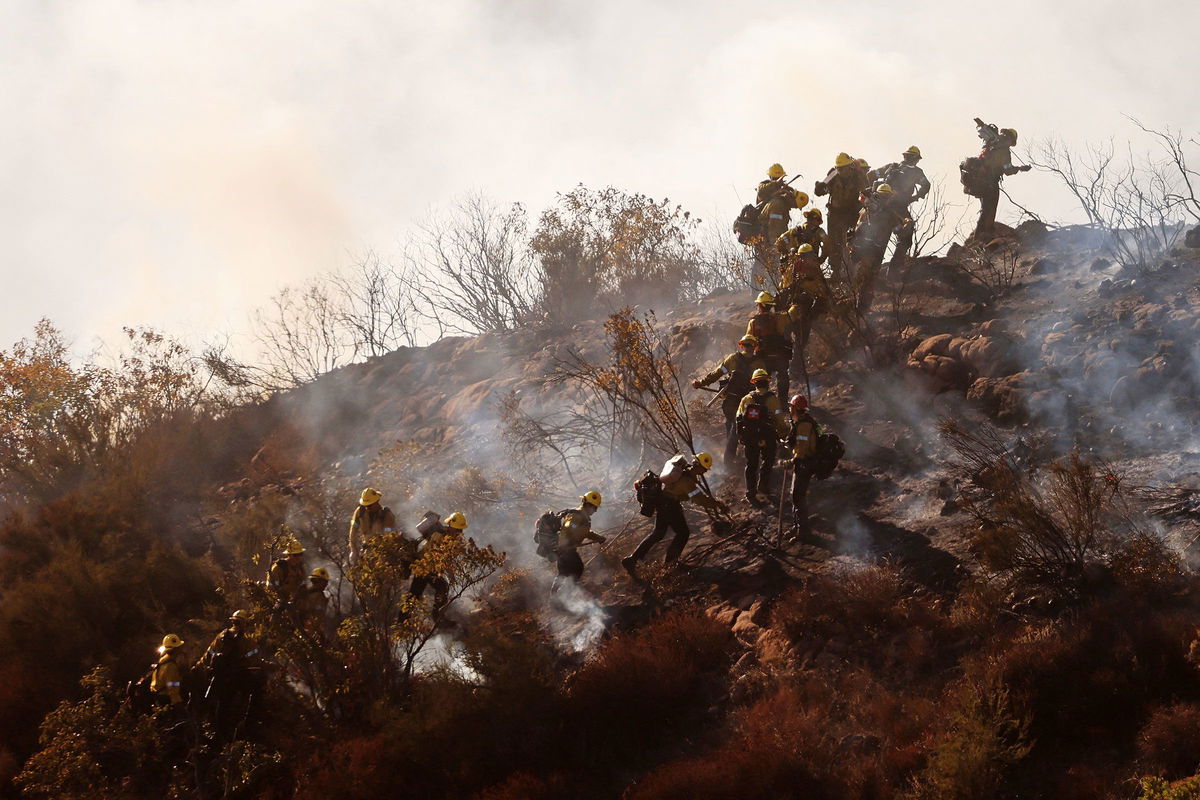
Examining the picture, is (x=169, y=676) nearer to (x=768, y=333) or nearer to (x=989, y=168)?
(x=768, y=333)

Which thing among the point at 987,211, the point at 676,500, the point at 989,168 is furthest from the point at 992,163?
the point at 676,500

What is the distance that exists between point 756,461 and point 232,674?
7393mm

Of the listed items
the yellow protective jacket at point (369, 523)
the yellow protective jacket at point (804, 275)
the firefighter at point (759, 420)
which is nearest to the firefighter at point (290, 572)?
the yellow protective jacket at point (369, 523)

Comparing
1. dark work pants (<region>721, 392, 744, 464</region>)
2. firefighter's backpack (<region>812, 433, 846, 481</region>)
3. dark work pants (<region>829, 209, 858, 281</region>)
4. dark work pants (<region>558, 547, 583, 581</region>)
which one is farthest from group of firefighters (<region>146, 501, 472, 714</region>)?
dark work pants (<region>829, 209, 858, 281</region>)

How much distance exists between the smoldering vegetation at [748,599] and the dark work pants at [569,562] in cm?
48

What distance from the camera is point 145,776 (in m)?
10.3

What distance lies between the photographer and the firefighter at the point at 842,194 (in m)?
15.8

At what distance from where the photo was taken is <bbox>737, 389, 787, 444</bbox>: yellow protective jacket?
11898 millimetres

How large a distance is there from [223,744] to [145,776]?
34.4 inches

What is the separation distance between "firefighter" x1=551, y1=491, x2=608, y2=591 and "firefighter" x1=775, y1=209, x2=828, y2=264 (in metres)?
5.44

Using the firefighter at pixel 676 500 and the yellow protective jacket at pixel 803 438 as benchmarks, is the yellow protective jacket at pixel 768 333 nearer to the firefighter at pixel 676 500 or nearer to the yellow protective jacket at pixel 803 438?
the yellow protective jacket at pixel 803 438

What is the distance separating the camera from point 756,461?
12.8 metres

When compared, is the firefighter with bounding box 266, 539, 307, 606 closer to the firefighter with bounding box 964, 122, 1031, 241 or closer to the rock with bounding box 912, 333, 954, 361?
the rock with bounding box 912, 333, 954, 361

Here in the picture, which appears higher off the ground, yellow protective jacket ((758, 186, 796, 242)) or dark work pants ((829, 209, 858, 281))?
yellow protective jacket ((758, 186, 796, 242))
